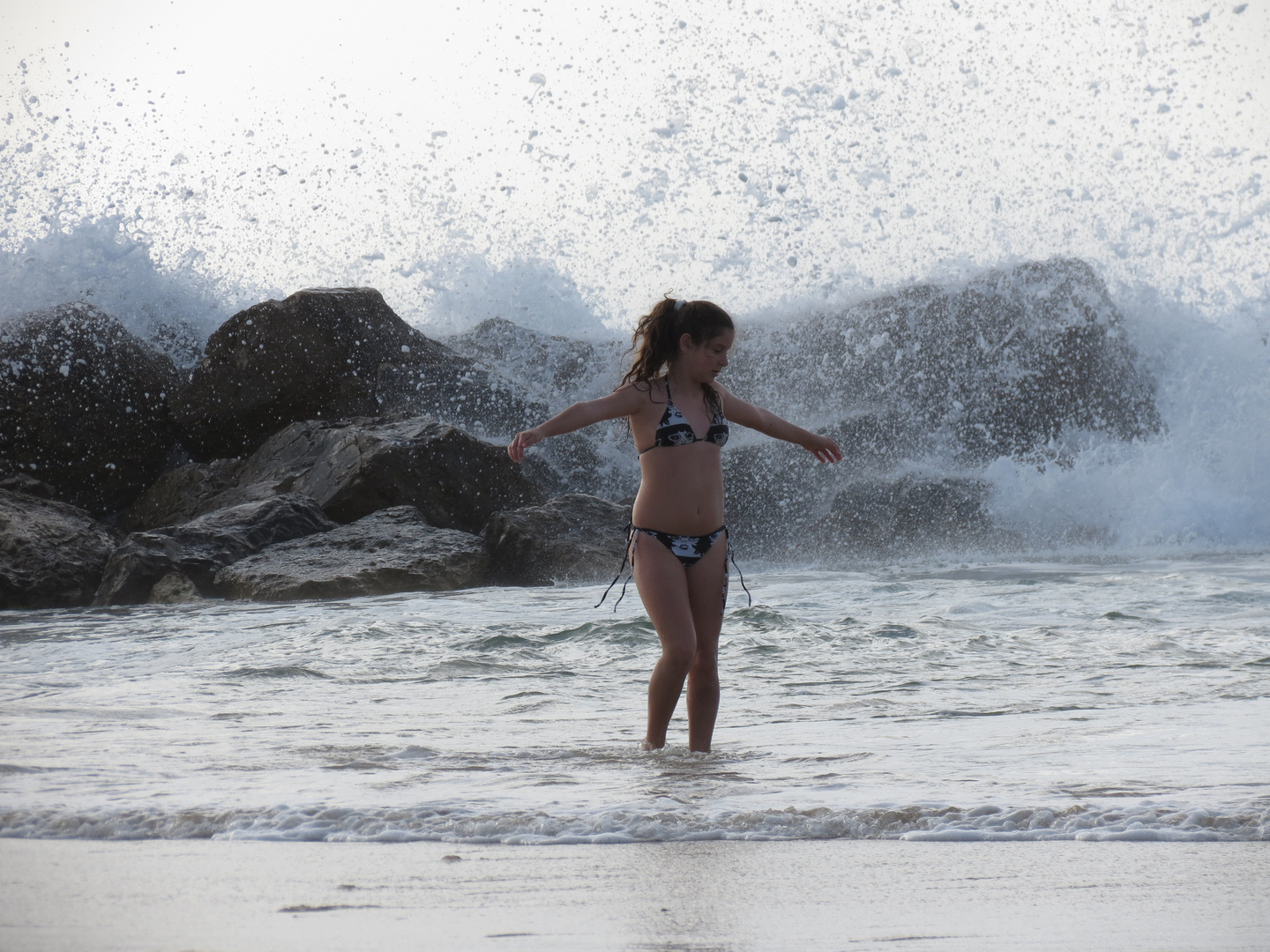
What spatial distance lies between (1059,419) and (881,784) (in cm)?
1193

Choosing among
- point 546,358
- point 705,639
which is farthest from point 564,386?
point 705,639

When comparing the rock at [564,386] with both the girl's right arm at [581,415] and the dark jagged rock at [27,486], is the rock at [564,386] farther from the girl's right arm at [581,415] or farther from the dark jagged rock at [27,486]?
the girl's right arm at [581,415]

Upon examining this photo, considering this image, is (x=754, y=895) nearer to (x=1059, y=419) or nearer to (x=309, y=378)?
(x=309, y=378)

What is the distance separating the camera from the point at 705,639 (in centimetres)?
334

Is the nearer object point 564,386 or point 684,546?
point 684,546

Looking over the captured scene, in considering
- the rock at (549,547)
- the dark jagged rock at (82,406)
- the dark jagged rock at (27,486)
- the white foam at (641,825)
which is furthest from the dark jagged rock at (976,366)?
the white foam at (641,825)

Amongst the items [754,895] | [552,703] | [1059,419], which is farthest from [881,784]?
[1059,419]

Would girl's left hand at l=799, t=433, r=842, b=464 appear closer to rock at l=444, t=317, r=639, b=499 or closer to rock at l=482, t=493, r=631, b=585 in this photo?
rock at l=482, t=493, r=631, b=585

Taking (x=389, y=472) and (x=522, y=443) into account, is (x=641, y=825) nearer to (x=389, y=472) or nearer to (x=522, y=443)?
(x=522, y=443)

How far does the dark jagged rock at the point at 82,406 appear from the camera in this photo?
40.3 ft

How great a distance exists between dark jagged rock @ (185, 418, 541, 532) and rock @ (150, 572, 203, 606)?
1857 millimetres

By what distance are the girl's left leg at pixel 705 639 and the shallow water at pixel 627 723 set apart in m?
0.10

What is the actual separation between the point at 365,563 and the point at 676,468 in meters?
5.59

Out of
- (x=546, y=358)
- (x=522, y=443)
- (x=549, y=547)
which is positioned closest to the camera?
(x=522, y=443)
